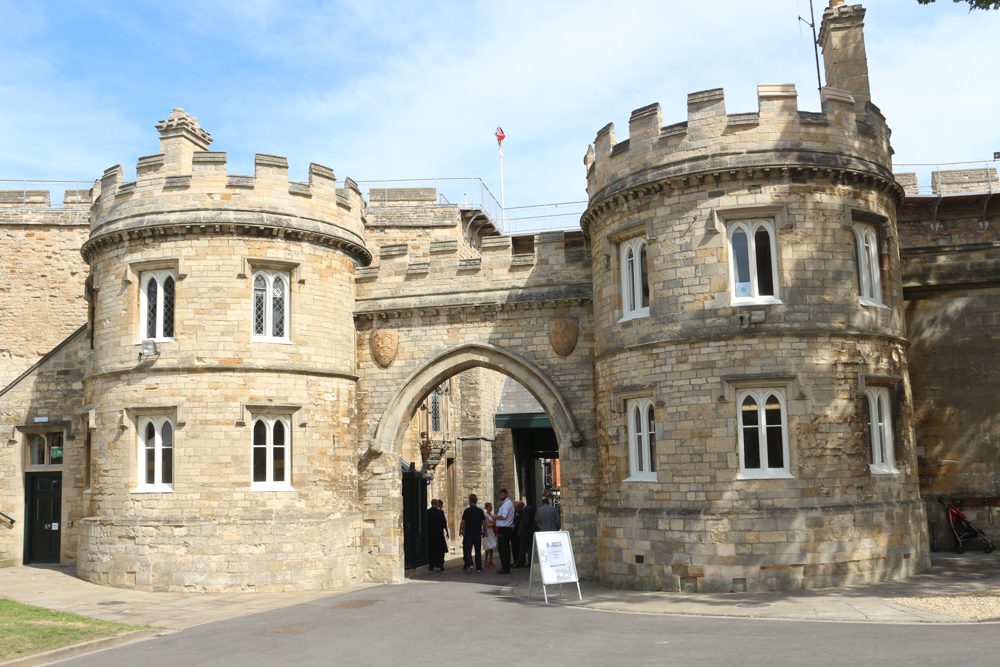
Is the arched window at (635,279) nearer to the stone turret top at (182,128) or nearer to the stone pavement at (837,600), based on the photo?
the stone pavement at (837,600)

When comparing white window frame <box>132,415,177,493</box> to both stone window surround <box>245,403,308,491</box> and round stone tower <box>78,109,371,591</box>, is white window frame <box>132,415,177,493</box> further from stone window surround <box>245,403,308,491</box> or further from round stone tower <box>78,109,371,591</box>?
stone window surround <box>245,403,308,491</box>

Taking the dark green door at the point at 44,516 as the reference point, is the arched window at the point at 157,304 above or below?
above

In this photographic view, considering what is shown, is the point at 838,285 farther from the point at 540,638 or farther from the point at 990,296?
the point at 540,638

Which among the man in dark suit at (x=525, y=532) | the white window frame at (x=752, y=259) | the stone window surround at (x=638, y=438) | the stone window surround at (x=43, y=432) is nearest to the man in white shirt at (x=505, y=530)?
the man in dark suit at (x=525, y=532)

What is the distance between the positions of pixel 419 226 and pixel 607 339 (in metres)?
11.6

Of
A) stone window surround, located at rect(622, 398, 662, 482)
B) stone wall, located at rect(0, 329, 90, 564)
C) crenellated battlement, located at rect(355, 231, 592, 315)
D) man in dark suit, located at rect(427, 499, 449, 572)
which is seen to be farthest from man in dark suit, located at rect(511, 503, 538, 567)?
stone wall, located at rect(0, 329, 90, 564)

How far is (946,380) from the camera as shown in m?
16.8

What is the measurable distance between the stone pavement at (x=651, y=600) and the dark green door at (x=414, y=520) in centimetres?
274

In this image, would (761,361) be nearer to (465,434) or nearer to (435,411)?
(435,411)

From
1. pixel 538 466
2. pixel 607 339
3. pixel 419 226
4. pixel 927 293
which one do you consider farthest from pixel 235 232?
pixel 538 466

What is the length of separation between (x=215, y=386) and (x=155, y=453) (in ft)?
5.52

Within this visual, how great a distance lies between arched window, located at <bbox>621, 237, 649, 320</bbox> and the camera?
14.6m

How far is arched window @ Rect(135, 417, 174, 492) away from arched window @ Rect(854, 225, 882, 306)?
40.4 ft

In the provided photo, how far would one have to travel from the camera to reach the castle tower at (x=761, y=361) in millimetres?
12914
